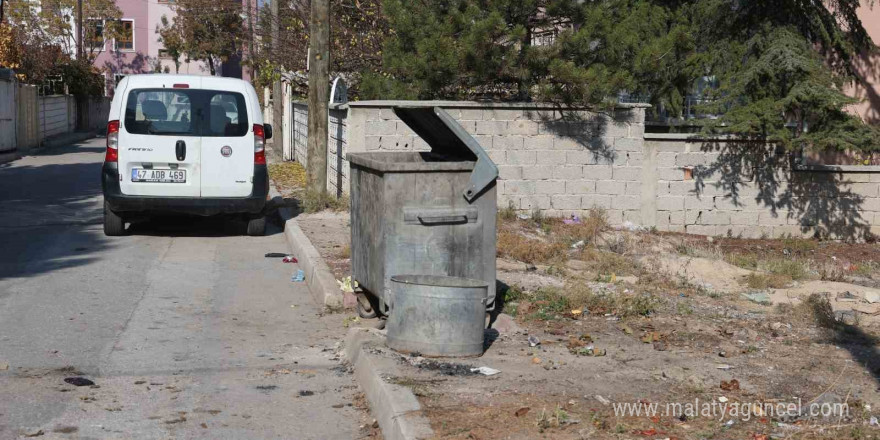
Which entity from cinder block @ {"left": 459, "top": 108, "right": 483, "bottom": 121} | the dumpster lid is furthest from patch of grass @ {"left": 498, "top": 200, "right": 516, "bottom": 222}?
the dumpster lid

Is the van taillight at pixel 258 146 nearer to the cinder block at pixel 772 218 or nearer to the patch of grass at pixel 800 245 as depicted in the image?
the patch of grass at pixel 800 245

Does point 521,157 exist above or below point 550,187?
above

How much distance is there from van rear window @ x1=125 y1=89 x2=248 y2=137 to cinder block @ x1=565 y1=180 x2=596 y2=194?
4.97 metres

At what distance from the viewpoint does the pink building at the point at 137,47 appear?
6556cm

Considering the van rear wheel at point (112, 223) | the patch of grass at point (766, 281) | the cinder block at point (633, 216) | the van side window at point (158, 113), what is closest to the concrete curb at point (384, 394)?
the patch of grass at point (766, 281)

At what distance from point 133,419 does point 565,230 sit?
9.18m

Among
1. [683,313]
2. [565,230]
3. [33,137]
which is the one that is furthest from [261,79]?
[683,313]

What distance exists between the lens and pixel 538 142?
48.0 ft

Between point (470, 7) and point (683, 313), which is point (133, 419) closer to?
point (683, 313)

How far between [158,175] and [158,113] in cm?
78

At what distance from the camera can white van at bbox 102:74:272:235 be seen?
12102 millimetres

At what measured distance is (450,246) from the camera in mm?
7168

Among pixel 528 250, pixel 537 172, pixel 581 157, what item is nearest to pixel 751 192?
pixel 581 157

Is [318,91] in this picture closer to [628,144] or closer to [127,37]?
[628,144]
